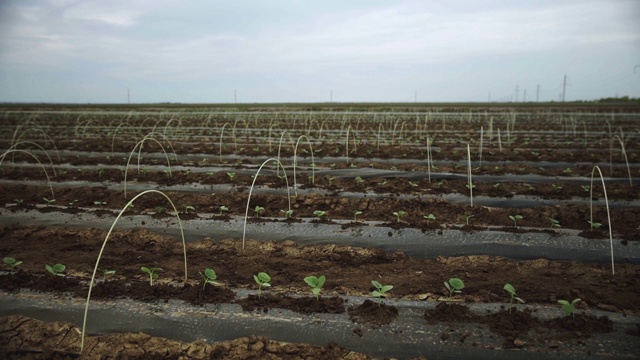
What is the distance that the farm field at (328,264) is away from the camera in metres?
2.78

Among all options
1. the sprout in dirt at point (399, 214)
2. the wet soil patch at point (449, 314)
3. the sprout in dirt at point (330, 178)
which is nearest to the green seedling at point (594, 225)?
the sprout in dirt at point (399, 214)

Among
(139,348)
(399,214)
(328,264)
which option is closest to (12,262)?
(139,348)

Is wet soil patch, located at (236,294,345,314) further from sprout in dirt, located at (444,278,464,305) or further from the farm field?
sprout in dirt, located at (444,278,464,305)

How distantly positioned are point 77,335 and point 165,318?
2.00 ft

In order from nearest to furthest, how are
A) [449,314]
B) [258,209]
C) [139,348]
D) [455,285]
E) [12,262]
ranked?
1. [139,348]
2. [449,314]
3. [455,285]
4. [12,262]
5. [258,209]

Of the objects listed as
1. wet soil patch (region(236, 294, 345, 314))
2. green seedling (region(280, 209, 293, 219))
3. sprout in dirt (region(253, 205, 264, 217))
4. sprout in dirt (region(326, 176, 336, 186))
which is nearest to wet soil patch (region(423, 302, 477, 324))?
wet soil patch (region(236, 294, 345, 314))

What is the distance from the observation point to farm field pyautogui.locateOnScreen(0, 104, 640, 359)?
278 cm

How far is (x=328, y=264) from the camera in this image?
4.16 m

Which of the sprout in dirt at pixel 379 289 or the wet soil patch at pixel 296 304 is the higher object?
the sprout in dirt at pixel 379 289

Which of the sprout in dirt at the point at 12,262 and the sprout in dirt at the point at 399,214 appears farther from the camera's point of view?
the sprout in dirt at the point at 399,214

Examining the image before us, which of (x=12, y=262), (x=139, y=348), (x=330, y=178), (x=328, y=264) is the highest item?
(x=330, y=178)

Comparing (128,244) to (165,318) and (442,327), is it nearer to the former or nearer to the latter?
(165,318)

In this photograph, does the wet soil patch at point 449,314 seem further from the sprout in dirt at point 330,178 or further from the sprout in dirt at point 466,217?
the sprout in dirt at point 330,178

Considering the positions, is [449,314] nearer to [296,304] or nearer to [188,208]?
[296,304]
